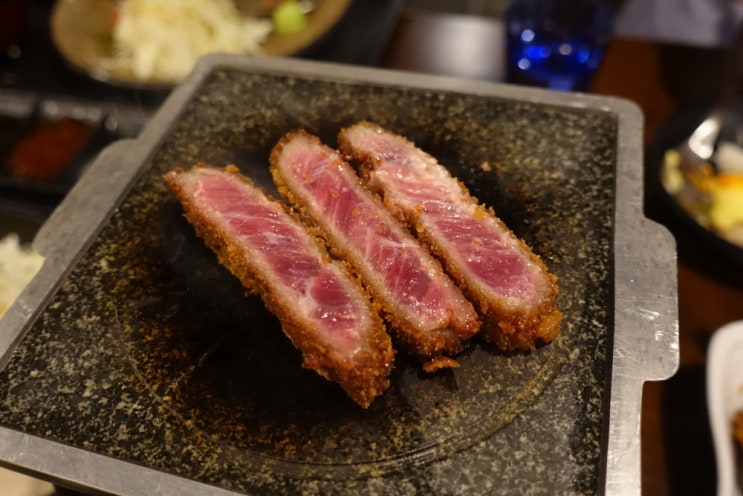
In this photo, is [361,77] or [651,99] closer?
[361,77]

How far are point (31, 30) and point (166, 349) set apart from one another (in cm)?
376

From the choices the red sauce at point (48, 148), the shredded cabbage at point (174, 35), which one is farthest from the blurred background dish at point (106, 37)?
the red sauce at point (48, 148)

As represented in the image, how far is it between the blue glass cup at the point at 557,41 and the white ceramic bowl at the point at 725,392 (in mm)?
1602

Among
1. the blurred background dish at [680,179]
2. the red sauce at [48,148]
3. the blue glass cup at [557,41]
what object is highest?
the blue glass cup at [557,41]

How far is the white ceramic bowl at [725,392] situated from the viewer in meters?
1.96

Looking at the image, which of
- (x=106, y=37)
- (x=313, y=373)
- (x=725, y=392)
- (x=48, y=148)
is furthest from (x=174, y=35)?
(x=725, y=392)

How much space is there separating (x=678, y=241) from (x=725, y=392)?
0.81m

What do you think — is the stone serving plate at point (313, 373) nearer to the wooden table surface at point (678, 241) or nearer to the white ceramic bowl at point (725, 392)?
the white ceramic bowl at point (725, 392)

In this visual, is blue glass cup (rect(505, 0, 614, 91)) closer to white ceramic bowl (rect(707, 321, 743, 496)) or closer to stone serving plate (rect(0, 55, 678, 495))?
stone serving plate (rect(0, 55, 678, 495))

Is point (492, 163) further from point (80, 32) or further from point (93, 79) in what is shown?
point (80, 32)

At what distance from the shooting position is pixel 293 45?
374cm

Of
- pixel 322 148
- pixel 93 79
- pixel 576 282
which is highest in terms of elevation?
pixel 322 148

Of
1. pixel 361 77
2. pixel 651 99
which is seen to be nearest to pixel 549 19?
pixel 651 99

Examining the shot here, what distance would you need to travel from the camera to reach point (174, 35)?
3744mm
